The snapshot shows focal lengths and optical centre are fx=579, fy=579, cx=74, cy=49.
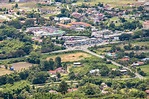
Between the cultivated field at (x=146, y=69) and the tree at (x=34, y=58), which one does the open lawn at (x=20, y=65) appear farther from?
the cultivated field at (x=146, y=69)

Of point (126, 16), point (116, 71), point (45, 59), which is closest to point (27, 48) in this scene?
point (45, 59)

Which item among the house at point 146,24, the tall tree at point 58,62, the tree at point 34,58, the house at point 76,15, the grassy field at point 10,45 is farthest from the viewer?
the house at point 76,15

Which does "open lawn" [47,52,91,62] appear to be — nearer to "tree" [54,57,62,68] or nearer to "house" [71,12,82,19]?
"tree" [54,57,62,68]

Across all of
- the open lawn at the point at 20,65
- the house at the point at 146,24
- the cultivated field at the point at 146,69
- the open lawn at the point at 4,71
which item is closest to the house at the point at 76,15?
the house at the point at 146,24

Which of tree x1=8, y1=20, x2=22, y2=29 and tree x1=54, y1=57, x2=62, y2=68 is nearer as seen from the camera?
tree x1=54, y1=57, x2=62, y2=68

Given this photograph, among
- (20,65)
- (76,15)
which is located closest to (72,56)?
(20,65)

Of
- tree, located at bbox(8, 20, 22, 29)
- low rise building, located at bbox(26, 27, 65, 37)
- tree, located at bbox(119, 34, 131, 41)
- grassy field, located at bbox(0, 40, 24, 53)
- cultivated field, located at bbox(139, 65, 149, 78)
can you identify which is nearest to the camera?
cultivated field, located at bbox(139, 65, 149, 78)

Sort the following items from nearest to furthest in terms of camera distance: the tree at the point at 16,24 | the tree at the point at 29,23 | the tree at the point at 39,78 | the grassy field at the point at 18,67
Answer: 1. the tree at the point at 39,78
2. the grassy field at the point at 18,67
3. the tree at the point at 16,24
4. the tree at the point at 29,23

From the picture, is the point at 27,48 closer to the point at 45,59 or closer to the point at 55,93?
the point at 45,59

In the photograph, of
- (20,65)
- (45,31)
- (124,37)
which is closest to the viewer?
(20,65)

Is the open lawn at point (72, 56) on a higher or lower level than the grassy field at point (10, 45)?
lower

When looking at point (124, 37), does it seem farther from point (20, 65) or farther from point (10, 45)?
point (20, 65)

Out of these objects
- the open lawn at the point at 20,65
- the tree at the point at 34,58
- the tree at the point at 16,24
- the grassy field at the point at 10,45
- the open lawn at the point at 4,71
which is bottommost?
the open lawn at the point at 20,65

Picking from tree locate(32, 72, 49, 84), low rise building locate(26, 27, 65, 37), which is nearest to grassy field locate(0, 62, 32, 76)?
tree locate(32, 72, 49, 84)
